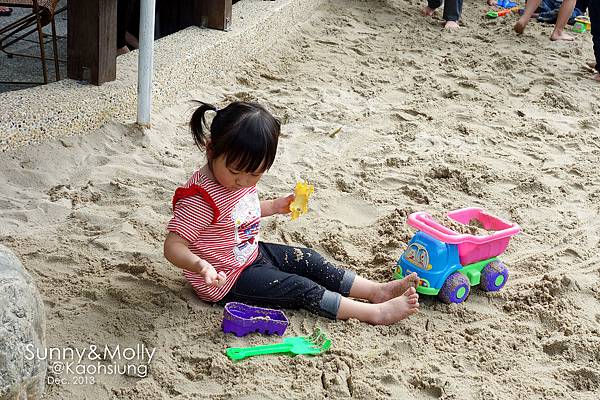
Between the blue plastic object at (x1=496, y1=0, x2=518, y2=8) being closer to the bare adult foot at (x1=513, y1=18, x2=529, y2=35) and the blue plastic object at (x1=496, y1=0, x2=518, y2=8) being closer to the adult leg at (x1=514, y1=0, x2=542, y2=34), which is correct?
the adult leg at (x1=514, y1=0, x2=542, y2=34)

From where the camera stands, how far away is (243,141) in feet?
8.07

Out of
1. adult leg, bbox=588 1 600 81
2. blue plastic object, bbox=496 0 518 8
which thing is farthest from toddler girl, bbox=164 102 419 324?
blue plastic object, bbox=496 0 518 8

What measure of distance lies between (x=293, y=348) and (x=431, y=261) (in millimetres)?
613

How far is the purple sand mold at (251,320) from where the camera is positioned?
250 centimetres

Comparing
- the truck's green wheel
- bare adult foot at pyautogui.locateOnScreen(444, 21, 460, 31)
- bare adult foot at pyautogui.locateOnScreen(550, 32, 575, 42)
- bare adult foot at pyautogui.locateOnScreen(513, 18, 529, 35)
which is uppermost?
the truck's green wheel

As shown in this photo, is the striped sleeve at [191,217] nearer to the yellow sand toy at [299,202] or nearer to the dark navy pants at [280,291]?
the dark navy pants at [280,291]

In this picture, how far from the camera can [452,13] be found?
22.6ft

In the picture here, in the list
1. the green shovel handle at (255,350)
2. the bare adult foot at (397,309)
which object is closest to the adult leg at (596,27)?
the bare adult foot at (397,309)

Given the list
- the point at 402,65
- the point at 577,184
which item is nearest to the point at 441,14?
the point at 402,65

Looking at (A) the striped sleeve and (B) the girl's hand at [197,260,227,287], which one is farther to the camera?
(A) the striped sleeve

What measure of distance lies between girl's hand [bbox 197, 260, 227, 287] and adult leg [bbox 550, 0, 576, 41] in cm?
518

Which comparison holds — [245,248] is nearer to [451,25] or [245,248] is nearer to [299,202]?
[299,202]

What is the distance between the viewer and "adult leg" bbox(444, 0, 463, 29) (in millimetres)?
6828

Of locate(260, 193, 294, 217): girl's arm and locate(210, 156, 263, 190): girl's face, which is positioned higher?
locate(210, 156, 263, 190): girl's face
